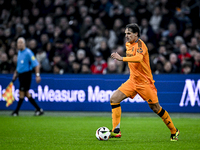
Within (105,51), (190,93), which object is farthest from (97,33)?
(190,93)

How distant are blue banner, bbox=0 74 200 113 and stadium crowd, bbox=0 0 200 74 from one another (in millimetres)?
641

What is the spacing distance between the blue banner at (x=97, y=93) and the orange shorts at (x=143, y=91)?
5.67 m

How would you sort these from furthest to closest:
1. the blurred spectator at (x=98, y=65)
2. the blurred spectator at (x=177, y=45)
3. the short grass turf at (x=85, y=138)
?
the blurred spectator at (x=177, y=45), the blurred spectator at (x=98, y=65), the short grass turf at (x=85, y=138)

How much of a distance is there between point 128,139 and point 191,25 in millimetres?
9314

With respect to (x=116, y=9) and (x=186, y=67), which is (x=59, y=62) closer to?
(x=116, y=9)

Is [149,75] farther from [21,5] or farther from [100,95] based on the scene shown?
[21,5]

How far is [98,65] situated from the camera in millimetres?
14133

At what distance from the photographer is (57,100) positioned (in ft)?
43.4

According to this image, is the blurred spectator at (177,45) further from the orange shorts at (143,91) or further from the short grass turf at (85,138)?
the orange shorts at (143,91)

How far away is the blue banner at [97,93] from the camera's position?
41.3 ft

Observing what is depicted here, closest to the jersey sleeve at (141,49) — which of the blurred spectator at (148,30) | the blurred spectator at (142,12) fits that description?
the blurred spectator at (148,30)

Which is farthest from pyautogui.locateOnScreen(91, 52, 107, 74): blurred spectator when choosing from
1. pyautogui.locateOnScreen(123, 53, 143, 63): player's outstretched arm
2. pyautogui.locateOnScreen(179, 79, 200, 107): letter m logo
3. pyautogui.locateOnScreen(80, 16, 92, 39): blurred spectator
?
pyautogui.locateOnScreen(123, 53, 143, 63): player's outstretched arm

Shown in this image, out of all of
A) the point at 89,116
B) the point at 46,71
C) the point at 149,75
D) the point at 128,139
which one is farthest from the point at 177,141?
the point at 46,71

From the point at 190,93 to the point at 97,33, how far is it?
529 cm
